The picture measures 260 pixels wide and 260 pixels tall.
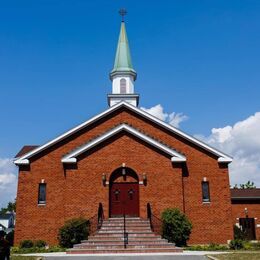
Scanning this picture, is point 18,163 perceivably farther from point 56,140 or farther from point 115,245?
point 115,245

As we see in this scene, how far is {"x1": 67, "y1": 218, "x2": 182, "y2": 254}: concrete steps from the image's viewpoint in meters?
18.8

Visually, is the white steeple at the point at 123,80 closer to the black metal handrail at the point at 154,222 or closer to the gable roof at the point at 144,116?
the gable roof at the point at 144,116

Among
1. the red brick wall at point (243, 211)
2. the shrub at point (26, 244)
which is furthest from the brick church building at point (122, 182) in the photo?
the red brick wall at point (243, 211)

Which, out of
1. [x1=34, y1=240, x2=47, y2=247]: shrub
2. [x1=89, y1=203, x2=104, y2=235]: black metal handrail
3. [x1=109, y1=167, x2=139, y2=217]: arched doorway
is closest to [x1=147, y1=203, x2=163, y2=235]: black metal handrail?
[x1=109, y1=167, x2=139, y2=217]: arched doorway

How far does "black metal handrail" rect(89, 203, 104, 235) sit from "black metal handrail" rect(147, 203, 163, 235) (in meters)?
2.87

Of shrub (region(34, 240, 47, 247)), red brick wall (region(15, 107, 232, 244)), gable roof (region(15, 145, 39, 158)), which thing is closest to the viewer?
shrub (region(34, 240, 47, 247))

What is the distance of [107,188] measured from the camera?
24141 millimetres

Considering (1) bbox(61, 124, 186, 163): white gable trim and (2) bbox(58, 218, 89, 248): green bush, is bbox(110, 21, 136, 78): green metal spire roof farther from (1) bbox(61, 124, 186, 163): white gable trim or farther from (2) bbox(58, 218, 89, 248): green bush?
(2) bbox(58, 218, 89, 248): green bush

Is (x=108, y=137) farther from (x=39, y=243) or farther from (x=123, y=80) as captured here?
(x=123, y=80)

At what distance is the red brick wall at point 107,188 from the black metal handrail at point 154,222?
32cm

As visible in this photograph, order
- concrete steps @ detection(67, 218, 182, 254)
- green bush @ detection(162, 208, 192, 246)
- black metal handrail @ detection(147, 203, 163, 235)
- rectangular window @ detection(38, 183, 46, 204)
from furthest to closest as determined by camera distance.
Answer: rectangular window @ detection(38, 183, 46, 204) → black metal handrail @ detection(147, 203, 163, 235) → green bush @ detection(162, 208, 192, 246) → concrete steps @ detection(67, 218, 182, 254)

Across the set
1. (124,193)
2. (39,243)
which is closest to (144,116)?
(124,193)

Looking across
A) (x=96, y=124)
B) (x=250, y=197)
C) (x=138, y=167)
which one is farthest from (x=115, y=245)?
(x=250, y=197)

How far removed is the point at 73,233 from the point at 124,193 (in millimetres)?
4596
